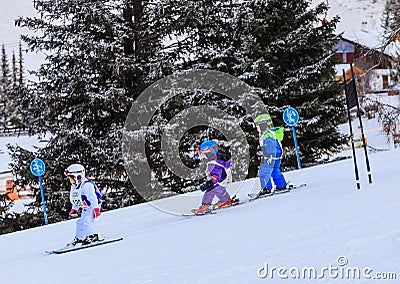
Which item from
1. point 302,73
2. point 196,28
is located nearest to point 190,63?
point 196,28

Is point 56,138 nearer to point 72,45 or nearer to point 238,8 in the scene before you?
point 72,45

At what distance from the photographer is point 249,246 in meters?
6.21

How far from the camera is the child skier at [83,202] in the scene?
8.06 metres

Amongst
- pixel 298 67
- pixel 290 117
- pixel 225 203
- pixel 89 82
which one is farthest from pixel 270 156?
pixel 298 67

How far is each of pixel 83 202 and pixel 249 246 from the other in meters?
2.97

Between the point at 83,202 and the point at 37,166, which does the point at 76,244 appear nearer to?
the point at 83,202

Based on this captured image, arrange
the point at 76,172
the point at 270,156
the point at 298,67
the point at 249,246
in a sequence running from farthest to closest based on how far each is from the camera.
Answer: the point at 298,67
the point at 270,156
the point at 76,172
the point at 249,246

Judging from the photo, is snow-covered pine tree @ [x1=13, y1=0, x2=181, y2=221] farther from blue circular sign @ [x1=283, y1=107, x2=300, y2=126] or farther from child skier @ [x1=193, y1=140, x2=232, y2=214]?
child skier @ [x1=193, y1=140, x2=232, y2=214]

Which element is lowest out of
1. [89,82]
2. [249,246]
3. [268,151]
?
[249,246]

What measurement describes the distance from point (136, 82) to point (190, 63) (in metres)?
2.07

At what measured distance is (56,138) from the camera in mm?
17453

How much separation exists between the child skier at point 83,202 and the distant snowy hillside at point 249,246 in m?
0.41

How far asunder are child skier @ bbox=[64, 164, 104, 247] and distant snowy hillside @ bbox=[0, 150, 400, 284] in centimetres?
41

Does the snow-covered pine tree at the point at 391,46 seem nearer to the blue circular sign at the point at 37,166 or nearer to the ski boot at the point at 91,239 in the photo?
the ski boot at the point at 91,239
